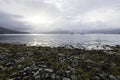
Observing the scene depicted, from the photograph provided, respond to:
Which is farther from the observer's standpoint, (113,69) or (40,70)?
(113,69)

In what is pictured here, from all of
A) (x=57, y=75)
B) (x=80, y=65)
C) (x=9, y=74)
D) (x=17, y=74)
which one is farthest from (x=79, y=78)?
(x=9, y=74)

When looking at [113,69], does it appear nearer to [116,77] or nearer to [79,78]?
[116,77]

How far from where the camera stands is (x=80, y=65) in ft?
38.7

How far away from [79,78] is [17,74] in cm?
458

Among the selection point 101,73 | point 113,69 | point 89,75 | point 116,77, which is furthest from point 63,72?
point 113,69

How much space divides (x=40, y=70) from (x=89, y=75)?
369 cm

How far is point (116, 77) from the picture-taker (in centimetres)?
943

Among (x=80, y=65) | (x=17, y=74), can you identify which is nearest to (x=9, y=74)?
(x=17, y=74)

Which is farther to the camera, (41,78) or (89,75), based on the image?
(89,75)

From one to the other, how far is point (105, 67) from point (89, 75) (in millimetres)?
2475

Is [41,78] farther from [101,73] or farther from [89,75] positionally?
[101,73]

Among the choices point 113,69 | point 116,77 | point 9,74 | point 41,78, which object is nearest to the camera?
point 41,78

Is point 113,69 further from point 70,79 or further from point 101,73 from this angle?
point 70,79

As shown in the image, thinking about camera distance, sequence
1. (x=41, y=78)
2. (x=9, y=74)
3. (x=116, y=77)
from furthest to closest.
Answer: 1. (x=9, y=74)
2. (x=116, y=77)
3. (x=41, y=78)
